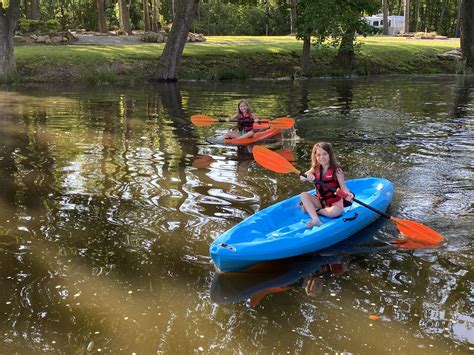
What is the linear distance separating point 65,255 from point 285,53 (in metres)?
24.0

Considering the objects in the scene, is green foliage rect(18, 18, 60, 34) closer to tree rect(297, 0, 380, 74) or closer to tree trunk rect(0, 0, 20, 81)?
tree trunk rect(0, 0, 20, 81)

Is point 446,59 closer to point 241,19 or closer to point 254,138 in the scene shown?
point 241,19

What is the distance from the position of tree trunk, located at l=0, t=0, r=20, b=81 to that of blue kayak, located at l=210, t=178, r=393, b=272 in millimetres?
17450

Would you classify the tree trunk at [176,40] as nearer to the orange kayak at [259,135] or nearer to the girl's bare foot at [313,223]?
the orange kayak at [259,135]

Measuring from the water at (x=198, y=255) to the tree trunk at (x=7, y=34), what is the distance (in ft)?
33.7

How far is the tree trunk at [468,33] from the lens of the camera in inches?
1120

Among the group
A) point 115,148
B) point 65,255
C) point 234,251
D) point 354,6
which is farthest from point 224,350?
point 354,6

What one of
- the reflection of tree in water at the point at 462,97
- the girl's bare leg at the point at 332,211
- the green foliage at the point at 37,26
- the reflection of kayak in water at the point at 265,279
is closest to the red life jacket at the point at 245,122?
the girl's bare leg at the point at 332,211

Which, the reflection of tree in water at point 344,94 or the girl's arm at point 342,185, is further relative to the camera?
the reflection of tree in water at point 344,94

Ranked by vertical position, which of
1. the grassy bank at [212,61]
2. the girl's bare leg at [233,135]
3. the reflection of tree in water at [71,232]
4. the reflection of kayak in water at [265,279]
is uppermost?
the grassy bank at [212,61]

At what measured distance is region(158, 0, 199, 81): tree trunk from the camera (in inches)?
867

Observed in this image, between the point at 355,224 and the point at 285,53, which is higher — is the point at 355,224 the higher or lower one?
the lower one

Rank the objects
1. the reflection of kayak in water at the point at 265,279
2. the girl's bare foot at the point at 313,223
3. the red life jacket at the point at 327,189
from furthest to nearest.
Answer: the red life jacket at the point at 327,189 < the girl's bare foot at the point at 313,223 < the reflection of kayak in water at the point at 265,279

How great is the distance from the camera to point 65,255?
4883mm
